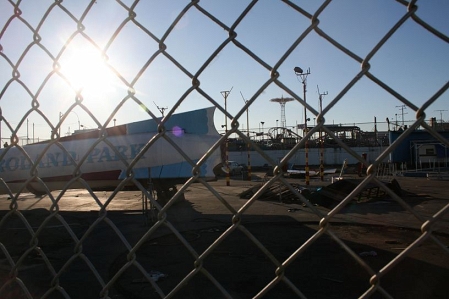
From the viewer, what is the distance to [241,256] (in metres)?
6.34

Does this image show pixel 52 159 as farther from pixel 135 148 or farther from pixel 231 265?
pixel 231 265

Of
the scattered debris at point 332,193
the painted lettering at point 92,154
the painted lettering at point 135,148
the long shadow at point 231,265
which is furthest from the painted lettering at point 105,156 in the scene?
the scattered debris at point 332,193

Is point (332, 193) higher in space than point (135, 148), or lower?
lower

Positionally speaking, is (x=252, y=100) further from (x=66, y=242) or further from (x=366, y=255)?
(x=66, y=242)

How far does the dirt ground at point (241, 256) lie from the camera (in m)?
4.74

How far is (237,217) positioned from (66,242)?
736 cm

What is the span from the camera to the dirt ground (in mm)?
4742

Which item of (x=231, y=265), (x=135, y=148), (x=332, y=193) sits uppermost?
(x=135, y=148)

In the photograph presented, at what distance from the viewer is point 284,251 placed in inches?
265

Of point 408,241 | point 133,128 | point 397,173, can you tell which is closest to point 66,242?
point 133,128

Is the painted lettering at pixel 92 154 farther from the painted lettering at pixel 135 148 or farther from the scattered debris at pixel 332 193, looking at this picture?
the scattered debris at pixel 332 193

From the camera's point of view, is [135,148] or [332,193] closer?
[135,148]

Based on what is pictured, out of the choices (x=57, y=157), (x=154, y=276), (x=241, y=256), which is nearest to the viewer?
(x=154, y=276)

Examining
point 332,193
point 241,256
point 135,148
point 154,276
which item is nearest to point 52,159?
point 135,148
